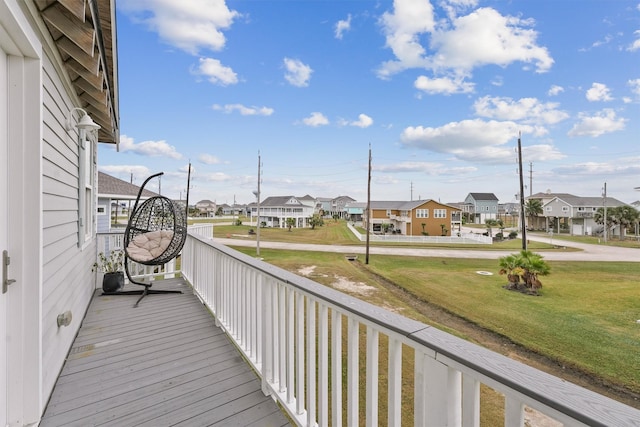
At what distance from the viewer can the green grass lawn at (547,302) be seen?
6.13m

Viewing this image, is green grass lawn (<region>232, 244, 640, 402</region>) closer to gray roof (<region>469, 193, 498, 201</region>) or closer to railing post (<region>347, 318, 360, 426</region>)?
railing post (<region>347, 318, 360, 426</region>)

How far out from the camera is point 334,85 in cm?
1673

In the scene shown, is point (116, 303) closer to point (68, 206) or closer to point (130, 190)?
point (68, 206)

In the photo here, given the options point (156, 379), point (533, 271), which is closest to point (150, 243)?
point (156, 379)

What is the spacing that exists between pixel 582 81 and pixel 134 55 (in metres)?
20.8

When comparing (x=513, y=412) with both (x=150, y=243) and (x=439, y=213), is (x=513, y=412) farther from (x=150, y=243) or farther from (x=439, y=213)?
(x=439, y=213)

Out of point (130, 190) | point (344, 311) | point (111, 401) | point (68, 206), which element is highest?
point (130, 190)

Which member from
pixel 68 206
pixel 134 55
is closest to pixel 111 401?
pixel 68 206

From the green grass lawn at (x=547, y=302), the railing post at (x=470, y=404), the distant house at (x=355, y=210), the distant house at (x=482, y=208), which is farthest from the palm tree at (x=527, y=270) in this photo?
the distant house at (x=482, y=208)

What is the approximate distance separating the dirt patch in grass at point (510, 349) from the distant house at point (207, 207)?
60921 millimetres

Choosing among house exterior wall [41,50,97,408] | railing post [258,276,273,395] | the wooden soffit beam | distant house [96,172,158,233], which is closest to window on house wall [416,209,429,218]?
distant house [96,172,158,233]

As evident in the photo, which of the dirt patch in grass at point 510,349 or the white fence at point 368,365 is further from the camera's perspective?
the dirt patch in grass at point 510,349

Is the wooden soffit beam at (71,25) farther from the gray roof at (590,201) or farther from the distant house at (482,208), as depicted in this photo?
the distant house at (482,208)

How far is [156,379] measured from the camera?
2258mm
